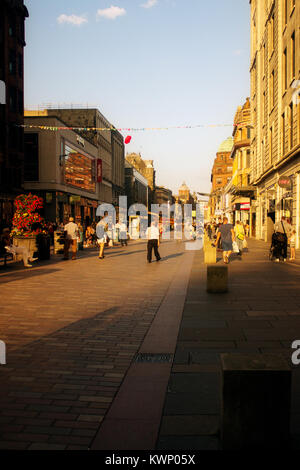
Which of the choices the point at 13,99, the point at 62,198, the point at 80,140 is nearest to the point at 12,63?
the point at 13,99

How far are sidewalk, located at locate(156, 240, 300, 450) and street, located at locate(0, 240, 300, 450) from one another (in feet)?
0.04

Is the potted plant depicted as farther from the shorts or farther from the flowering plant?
the shorts

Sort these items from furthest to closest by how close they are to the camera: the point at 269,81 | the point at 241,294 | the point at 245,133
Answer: the point at 245,133, the point at 269,81, the point at 241,294

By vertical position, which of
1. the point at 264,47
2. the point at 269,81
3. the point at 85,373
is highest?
the point at 264,47

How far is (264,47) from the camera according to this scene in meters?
34.5

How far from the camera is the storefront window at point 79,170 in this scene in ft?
157

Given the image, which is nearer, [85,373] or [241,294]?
[85,373]

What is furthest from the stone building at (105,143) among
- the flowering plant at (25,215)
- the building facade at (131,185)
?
the flowering plant at (25,215)

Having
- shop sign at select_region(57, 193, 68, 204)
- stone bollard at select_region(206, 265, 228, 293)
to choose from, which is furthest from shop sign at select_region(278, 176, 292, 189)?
shop sign at select_region(57, 193, 68, 204)

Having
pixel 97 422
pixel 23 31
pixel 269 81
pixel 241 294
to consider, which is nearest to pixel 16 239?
pixel 241 294

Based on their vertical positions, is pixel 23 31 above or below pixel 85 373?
above
